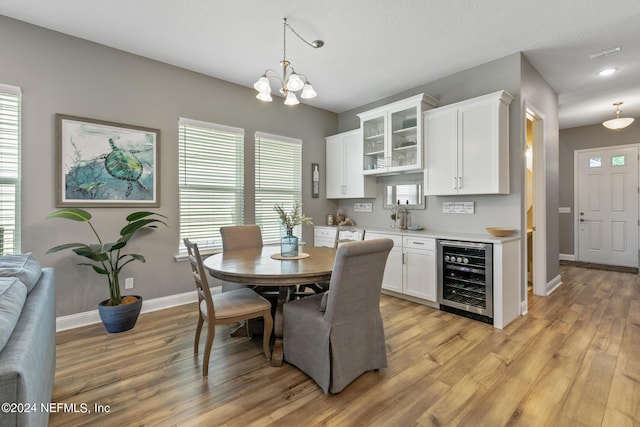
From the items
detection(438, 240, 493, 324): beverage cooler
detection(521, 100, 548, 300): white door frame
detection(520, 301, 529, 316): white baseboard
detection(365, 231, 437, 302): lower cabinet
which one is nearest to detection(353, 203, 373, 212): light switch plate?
detection(365, 231, 437, 302): lower cabinet

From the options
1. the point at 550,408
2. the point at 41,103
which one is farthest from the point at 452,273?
the point at 41,103

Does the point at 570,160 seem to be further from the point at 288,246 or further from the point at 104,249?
the point at 104,249

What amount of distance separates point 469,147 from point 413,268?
60.8 inches

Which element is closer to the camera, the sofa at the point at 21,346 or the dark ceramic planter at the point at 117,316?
the sofa at the point at 21,346

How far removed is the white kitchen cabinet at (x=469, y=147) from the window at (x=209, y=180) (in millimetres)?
2543

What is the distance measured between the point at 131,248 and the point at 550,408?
12.7 feet

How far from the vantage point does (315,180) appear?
16.8 feet

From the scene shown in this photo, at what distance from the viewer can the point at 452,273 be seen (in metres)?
3.36

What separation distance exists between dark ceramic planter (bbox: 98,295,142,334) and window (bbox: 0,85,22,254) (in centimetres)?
93

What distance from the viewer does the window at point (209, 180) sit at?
3.70 m

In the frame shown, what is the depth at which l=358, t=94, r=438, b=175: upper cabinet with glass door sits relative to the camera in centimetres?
386

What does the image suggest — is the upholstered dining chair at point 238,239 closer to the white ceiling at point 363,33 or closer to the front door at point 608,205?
the white ceiling at point 363,33

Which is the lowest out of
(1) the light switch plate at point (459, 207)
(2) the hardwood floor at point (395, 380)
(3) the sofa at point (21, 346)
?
(2) the hardwood floor at point (395, 380)

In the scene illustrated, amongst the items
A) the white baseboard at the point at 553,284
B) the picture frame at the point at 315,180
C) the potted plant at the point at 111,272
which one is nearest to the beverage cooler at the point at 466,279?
the white baseboard at the point at 553,284
